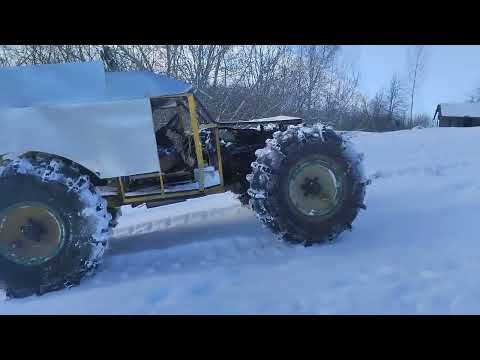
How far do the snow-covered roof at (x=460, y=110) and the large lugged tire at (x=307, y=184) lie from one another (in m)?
41.9

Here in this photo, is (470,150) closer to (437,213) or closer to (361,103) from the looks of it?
(437,213)

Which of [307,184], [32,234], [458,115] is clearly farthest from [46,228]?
[458,115]

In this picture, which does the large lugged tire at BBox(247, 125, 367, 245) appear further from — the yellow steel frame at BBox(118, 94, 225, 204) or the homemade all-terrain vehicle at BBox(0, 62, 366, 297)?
the yellow steel frame at BBox(118, 94, 225, 204)

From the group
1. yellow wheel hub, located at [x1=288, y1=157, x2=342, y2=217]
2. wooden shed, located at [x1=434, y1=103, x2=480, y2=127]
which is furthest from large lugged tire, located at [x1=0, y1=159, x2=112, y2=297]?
wooden shed, located at [x1=434, y1=103, x2=480, y2=127]

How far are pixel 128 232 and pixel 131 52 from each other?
965 centimetres

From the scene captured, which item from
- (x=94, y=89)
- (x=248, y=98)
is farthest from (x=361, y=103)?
(x=94, y=89)

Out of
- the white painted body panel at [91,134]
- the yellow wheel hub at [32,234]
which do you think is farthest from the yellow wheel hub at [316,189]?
the yellow wheel hub at [32,234]

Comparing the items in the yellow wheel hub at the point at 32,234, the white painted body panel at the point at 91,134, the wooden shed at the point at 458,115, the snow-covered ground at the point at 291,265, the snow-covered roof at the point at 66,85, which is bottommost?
the wooden shed at the point at 458,115

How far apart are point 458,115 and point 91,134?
44375mm

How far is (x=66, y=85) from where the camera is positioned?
365 cm

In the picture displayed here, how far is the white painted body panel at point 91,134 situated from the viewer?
11.5 ft

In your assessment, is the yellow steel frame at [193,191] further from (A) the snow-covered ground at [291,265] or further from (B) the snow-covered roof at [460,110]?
(B) the snow-covered roof at [460,110]

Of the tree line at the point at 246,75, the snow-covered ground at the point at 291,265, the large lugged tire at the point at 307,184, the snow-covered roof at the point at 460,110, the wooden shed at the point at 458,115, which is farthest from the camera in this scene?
the snow-covered roof at the point at 460,110

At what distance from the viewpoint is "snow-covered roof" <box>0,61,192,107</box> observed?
3.54 meters
